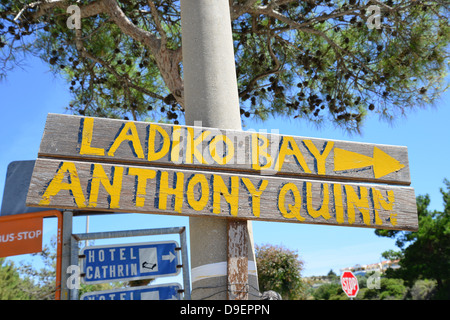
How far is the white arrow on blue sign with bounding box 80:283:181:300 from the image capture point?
8.91ft

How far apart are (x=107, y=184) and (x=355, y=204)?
1.12 meters

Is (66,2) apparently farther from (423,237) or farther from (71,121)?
(423,237)

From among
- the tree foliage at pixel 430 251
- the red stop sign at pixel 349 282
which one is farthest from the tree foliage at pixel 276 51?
the tree foliage at pixel 430 251

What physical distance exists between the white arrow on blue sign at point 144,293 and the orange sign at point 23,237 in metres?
0.97

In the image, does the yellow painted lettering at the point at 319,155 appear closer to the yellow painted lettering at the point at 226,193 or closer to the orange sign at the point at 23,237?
the yellow painted lettering at the point at 226,193

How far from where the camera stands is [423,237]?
22.1 m

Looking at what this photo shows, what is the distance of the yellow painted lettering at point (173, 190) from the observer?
1.67m

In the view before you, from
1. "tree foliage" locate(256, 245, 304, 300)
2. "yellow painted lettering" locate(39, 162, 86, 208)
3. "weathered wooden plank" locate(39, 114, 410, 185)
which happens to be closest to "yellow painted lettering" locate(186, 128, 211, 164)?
"weathered wooden plank" locate(39, 114, 410, 185)

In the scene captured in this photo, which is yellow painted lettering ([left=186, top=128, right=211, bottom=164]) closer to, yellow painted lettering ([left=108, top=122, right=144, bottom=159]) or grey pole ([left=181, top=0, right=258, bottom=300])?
grey pole ([left=181, top=0, right=258, bottom=300])

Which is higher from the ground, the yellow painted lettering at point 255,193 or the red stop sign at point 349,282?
the yellow painted lettering at point 255,193

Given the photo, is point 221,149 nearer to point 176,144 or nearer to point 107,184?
point 176,144

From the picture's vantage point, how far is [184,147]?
1750mm

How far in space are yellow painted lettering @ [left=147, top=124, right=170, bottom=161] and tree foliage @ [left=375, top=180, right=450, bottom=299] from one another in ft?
74.4
